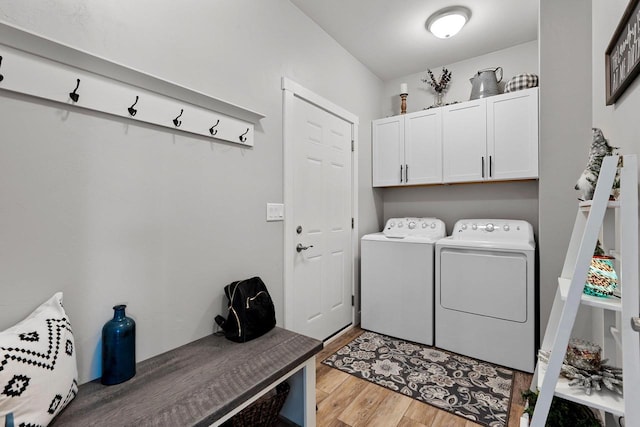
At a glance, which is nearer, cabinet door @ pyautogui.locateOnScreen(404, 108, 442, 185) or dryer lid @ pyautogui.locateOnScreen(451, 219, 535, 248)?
dryer lid @ pyautogui.locateOnScreen(451, 219, 535, 248)

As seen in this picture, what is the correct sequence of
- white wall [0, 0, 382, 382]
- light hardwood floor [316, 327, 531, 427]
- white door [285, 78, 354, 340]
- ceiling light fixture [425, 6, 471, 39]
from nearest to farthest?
white wall [0, 0, 382, 382]
light hardwood floor [316, 327, 531, 427]
white door [285, 78, 354, 340]
ceiling light fixture [425, 6, 471, 39]

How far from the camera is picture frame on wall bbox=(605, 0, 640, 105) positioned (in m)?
0.94

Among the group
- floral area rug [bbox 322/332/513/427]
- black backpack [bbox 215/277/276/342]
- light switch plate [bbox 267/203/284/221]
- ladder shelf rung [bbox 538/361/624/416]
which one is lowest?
floral area rug [bbox 322/332/513/427]

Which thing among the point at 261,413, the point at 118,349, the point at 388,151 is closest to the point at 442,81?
the point at 388,151

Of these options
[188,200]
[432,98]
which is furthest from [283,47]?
[432,98]

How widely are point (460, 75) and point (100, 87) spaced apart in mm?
3176

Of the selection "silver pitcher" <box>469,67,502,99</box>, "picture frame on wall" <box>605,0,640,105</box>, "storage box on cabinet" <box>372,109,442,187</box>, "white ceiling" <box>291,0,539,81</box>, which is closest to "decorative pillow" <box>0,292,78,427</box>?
"picture frame on wall" <box>605,0,640,105</box>

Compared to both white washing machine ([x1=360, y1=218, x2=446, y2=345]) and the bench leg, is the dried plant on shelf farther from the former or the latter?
the bench leg

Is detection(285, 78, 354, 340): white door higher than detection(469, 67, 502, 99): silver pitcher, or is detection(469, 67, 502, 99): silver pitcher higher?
detection(469, 67, 502, 99): silver pitcher

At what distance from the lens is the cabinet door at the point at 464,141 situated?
261 centimetres

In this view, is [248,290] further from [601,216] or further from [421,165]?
[421,165]

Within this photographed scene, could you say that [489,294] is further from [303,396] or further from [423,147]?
[303,396]

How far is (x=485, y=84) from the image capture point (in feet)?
8.77

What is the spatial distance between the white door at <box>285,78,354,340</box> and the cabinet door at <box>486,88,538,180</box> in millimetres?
1274
